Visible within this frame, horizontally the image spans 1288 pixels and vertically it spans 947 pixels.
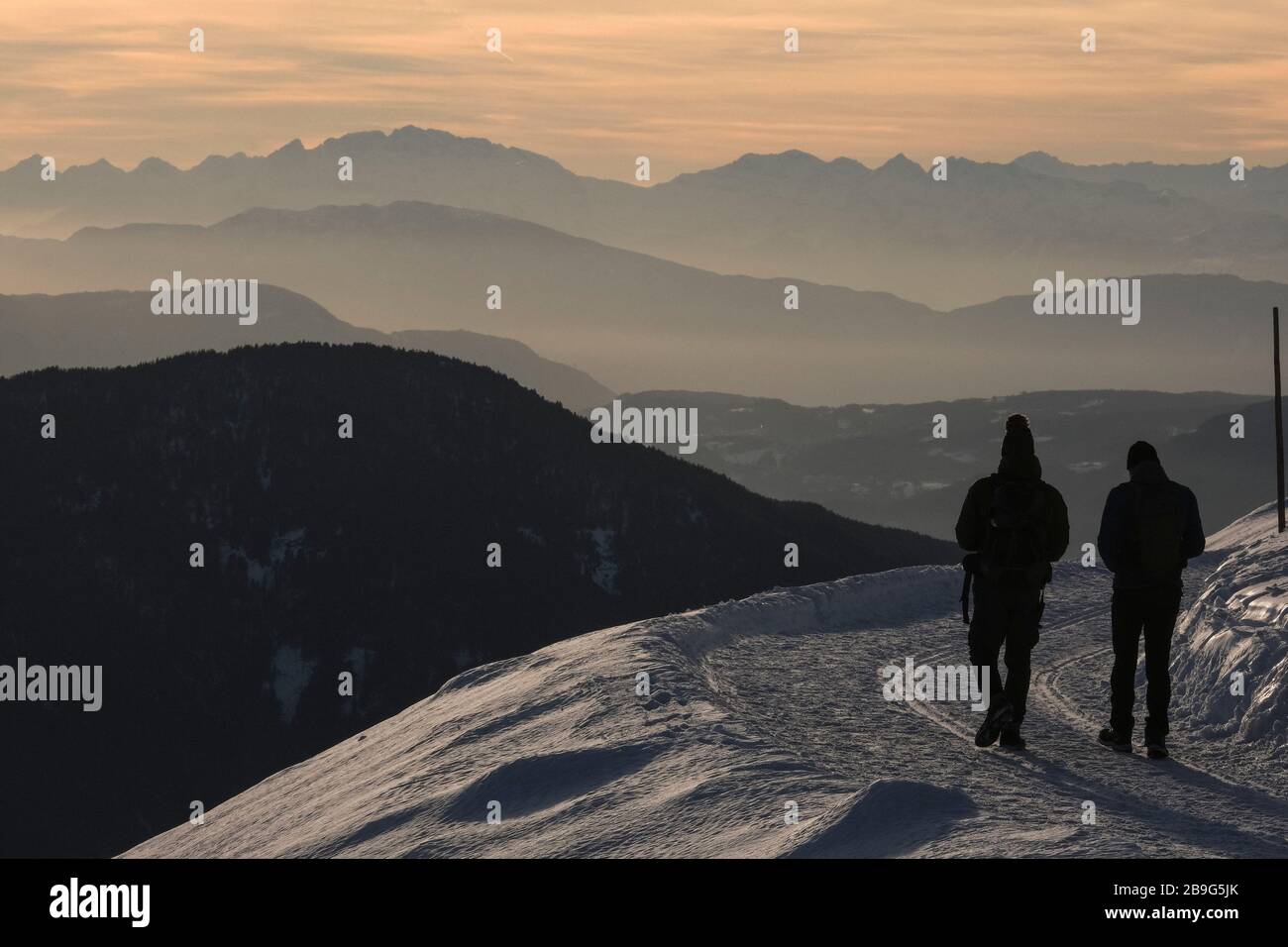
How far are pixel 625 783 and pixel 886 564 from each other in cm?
13095

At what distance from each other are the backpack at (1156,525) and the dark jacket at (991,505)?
55 cm

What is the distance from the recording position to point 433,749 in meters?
14.5

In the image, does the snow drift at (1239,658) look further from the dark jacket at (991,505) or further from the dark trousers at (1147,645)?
the dark jacket at (991,505)

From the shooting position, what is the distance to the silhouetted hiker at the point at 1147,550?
1148cm

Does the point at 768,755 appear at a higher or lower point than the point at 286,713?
higher

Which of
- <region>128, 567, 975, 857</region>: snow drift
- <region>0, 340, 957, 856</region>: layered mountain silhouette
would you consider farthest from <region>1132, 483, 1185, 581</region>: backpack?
<region>0, 340, 957, 856</region>: layered mountain silhouette

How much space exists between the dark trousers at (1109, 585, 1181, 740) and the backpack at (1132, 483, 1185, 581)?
259mm

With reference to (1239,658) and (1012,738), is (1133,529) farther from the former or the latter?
(1239,658)

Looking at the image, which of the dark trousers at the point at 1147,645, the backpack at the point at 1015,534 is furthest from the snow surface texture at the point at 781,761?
the backpack at the point at 1015,534

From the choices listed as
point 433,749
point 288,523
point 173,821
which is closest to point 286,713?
point 173,821

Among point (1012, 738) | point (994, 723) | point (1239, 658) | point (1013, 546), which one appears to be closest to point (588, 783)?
point (994, 723)

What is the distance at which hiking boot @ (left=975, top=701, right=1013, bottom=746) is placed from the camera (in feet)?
39.3

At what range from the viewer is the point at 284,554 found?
14288cm
